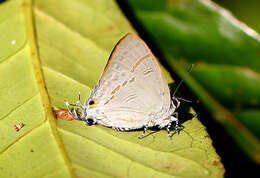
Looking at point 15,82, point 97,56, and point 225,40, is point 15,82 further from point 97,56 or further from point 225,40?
point 225,40

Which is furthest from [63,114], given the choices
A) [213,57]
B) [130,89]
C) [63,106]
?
[213,57]

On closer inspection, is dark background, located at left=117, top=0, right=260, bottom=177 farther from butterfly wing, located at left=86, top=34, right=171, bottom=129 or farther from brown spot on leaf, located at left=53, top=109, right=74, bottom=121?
brown spot on leaf, located at left=53, top=109, right=74, bottom=121

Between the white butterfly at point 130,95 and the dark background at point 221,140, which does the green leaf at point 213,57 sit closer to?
the dark background at point 221,140

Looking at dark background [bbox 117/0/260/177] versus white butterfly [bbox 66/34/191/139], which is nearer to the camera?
white butterfly [bbox 66/34/191/139]

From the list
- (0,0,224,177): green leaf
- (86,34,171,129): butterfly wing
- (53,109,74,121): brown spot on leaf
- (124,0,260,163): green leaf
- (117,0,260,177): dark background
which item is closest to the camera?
(0,0,224,177): green leaf

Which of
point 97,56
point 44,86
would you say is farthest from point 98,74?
point 44,86

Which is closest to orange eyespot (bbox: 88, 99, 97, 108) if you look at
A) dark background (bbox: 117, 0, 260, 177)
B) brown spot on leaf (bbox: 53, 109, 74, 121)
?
brown spot on leaf (bbox: 53, 109, 74, 121)
